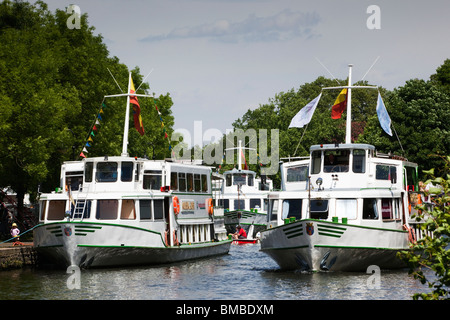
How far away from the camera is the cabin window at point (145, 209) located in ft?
123

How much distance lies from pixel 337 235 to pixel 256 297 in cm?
603

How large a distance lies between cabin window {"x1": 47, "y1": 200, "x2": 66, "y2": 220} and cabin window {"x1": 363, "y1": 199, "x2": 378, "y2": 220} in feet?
47.6

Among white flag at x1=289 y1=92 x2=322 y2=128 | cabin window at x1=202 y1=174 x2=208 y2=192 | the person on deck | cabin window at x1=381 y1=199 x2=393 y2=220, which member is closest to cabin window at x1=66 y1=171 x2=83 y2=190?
cabin window at x1=202 y1=174 x2=208 y2=192

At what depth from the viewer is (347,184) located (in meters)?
35.2

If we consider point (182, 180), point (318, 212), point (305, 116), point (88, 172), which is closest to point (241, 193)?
point (182, 180)

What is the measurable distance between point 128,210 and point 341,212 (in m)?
Answer: 10.2

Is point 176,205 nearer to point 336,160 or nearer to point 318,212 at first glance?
point 318,212

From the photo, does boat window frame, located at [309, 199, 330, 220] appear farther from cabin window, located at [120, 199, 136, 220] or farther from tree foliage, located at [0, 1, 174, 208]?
tree foliage, located at [0, 1, 174, 208]

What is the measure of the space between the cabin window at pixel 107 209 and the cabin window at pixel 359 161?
37.2 feet

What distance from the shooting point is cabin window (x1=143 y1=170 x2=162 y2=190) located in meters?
39.5

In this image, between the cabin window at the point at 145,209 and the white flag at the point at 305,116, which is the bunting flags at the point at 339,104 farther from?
the cabin window at the point at 145,209

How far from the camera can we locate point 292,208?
3488cm

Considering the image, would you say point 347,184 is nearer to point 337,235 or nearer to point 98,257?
point 337,235

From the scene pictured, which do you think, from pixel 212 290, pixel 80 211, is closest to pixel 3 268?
pixel 80 211
